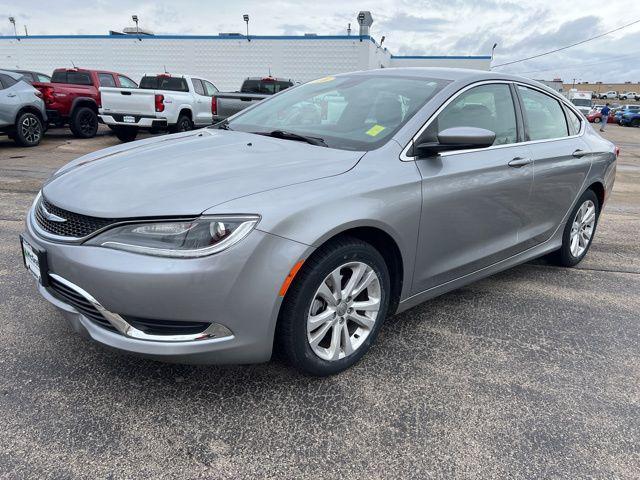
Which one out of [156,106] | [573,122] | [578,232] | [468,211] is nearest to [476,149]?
[468,211]

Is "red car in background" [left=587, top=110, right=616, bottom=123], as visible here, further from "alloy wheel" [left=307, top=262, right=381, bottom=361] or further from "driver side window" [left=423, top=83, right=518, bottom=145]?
"alloy wheel" [left=307, top=262, right=381, bottom=361]

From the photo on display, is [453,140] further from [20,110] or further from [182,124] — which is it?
[182,124]

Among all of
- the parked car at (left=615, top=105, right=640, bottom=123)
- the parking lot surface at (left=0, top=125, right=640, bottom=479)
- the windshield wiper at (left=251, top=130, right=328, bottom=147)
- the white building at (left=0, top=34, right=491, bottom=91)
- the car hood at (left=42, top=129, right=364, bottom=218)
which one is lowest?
the parked car at (left=615, top=105, right=640, bottom=123)

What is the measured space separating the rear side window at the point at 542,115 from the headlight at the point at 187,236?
248 centimetres

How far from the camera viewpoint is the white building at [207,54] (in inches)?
972

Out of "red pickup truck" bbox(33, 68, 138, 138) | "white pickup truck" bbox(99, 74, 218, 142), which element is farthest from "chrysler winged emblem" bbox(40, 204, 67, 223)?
"red pickup truck" bbox(33, 68, 138, 138)

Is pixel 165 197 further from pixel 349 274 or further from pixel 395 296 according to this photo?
pixel 395 296

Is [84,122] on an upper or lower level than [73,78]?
lower

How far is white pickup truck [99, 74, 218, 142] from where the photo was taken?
1106cm

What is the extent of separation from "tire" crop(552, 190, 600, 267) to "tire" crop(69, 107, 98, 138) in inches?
478

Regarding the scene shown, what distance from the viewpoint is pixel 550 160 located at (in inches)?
142

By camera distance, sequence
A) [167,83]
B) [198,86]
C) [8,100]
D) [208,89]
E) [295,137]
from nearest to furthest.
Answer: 1. [295,137]
2. [8,100]
3. [167,83]
4. [198,86]
5. [208,89]

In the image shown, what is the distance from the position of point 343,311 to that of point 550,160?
2.14m

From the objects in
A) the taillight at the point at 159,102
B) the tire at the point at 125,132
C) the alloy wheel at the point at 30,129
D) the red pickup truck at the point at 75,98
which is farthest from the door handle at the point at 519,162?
the red pickup truck at the point at 75,98
